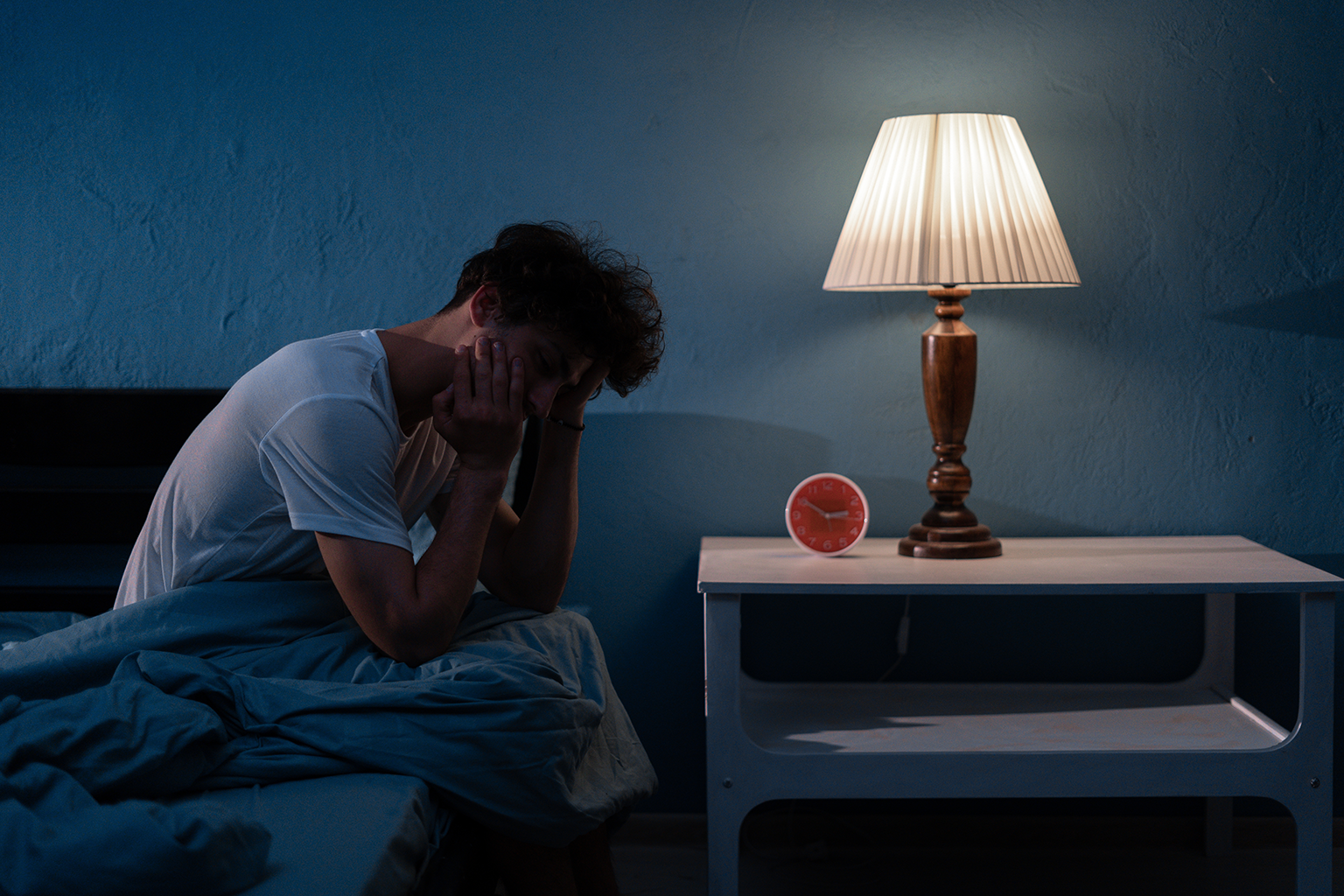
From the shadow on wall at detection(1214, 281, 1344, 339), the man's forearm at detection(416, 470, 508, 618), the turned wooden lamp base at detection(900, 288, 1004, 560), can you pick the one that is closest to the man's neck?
the man's forearm at detection(416, 470, 508, 618)

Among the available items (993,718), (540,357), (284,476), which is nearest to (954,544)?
(993,718)

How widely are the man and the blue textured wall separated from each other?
531 millimetres

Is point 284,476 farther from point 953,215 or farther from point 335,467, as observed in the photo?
point 953,215

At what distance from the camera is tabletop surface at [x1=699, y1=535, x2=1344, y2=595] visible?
1.42 meters

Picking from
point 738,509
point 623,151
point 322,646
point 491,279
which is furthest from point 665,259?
point 322,646

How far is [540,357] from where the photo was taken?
1.27m

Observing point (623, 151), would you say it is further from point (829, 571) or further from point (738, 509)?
point (829, 571)

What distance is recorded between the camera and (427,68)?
6.04ft

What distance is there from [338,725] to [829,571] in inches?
29.2

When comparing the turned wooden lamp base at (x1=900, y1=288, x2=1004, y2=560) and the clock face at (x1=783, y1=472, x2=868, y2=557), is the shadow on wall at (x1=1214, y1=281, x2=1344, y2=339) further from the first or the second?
the clock face at (x1=783, y1=472, x2=868, y2=557)

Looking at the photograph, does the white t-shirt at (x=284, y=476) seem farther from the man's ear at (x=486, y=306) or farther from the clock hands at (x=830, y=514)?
the clock hands at (x=830, y=514)

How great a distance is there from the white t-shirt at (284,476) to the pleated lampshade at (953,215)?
0.75 metres

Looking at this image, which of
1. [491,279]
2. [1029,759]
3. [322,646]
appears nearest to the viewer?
[322,646]

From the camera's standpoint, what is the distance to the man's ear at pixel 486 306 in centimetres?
125
